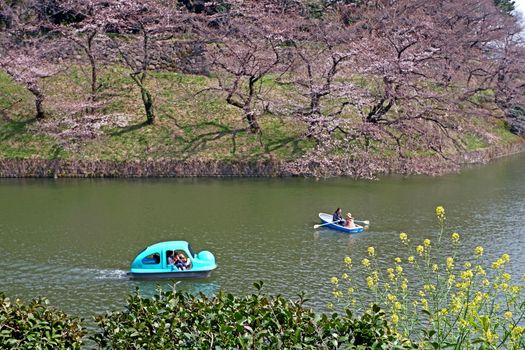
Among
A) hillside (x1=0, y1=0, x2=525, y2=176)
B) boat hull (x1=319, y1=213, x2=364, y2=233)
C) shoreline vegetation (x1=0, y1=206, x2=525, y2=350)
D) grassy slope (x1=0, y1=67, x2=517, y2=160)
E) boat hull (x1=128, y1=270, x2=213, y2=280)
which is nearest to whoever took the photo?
shoreline vegetation (x1=0, y1=206, x2=525, y2=350)

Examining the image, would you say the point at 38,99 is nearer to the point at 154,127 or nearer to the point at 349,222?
the point at 154,127

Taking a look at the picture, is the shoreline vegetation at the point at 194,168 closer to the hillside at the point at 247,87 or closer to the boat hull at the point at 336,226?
the hillside at the point at 247,87

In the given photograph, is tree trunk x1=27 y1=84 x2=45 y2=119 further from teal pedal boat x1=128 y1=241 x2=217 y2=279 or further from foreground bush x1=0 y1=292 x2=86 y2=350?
foreground bush x1=0 y1=292 x2=86 y2=350

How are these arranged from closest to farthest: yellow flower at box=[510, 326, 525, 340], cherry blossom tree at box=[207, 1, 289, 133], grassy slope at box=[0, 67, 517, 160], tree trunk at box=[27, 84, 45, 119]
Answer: yellow flower at box=[510, 326, 525, 340] < grassy slope at box=[0, 67, 517, 160] < tree trunk at box=[27, 84, 45, 119] < cherry blossom tree at box=[207, 1, 289, 133]

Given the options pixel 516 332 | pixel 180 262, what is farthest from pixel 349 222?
pixel 516 332

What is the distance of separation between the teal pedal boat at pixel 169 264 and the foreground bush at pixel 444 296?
4752 millimetres

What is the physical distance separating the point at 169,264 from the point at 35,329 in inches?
450

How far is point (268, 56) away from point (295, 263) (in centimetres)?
2411

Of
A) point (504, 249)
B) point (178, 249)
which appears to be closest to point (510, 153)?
point (504, 249)

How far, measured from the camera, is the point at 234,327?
28.7 ft

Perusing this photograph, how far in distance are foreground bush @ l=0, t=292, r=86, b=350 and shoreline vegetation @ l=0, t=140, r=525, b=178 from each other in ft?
92.0

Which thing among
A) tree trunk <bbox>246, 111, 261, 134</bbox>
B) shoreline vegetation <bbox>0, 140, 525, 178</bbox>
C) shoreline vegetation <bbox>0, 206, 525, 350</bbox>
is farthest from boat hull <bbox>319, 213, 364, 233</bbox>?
shoreline vegetation <bbox>0, 206, 525, 350</bbox>

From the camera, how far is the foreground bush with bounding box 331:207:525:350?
8.59 meters

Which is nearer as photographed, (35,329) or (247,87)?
(35,329)
